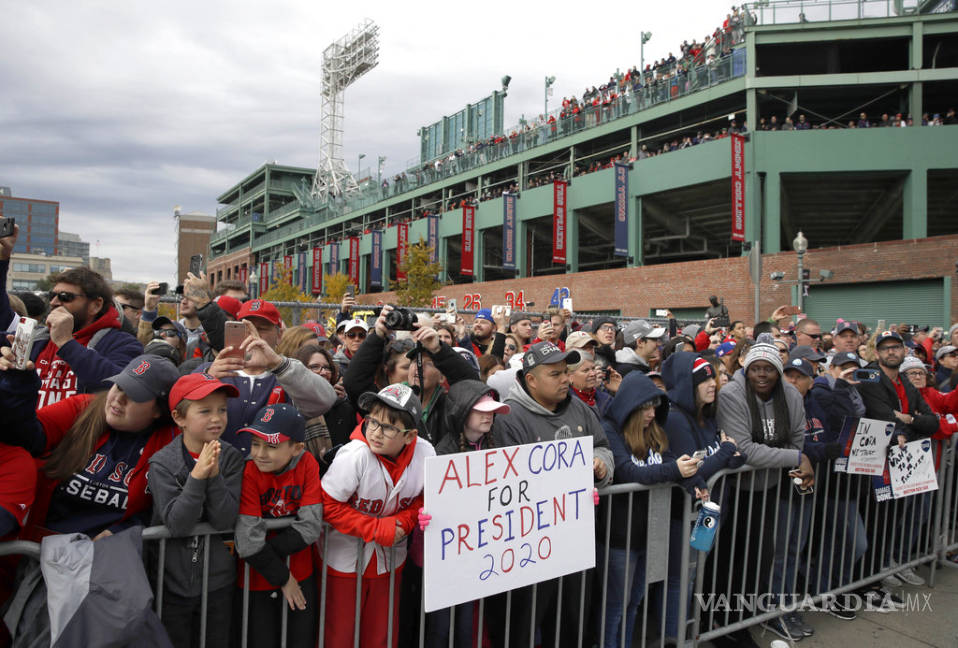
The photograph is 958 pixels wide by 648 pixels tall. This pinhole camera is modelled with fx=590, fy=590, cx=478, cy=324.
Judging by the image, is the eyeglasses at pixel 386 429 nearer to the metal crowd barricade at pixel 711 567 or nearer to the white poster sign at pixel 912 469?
the metal crowd barricade at pixel 711 567

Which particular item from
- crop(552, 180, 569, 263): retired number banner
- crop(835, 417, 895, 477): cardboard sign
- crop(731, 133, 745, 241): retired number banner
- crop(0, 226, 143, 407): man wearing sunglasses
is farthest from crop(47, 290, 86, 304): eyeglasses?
crop(552, 180, 569, 263): retired number banner

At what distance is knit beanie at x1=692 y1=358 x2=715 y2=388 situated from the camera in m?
4.23

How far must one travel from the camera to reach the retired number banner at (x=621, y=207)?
2862 cm

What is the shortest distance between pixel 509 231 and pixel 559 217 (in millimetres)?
4102

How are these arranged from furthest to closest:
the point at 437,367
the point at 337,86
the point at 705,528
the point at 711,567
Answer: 1. the point at 337,86
2. the point at 711,567
3. the point at 437,367
4. the point at 705,528

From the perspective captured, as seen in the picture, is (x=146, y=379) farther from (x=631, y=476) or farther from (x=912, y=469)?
(x=912, y=469)

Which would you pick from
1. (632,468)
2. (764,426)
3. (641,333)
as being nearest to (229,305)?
(632,468)

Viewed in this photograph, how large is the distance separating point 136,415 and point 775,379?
431 centimetres

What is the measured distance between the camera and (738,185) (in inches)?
944

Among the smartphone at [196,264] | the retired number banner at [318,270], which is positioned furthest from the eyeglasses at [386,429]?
the retired number banner at [318,270]

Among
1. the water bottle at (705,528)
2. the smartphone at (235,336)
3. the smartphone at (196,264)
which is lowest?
the water bottle at (705,528)

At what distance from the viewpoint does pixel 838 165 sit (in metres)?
23.5

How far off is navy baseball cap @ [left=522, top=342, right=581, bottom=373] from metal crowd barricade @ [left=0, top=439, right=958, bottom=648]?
0.86 meters

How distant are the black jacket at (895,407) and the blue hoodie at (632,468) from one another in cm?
246
